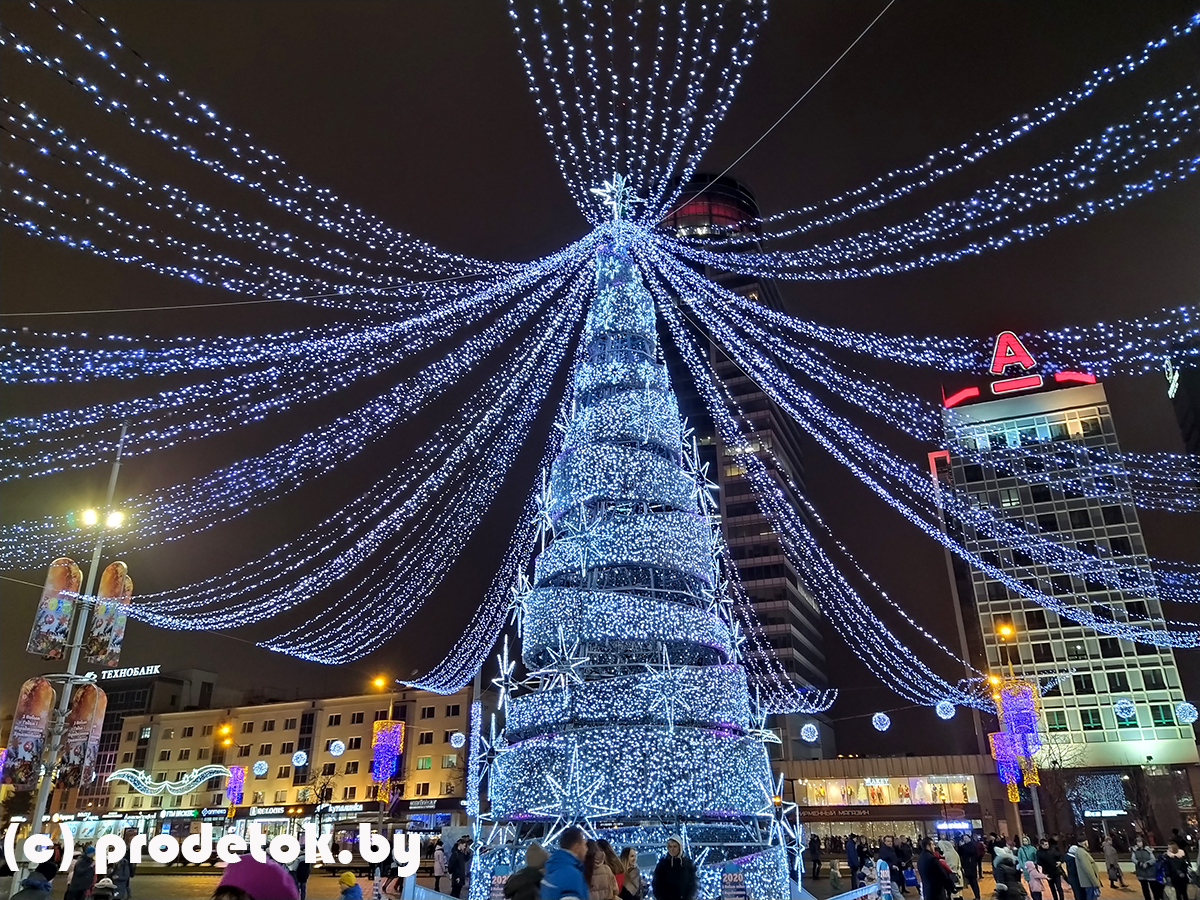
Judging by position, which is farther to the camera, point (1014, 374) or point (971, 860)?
point (1014, 374)

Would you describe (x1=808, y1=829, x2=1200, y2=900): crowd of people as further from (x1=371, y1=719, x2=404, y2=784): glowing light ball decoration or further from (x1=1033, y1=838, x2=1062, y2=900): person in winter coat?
(x1=371, y1=719, x2=404, y2=784): glowing light ball decoration

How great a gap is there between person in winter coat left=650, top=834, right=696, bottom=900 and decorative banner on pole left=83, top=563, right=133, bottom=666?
49.0 ft

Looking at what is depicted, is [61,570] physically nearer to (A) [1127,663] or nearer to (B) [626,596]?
(B) [626,596]

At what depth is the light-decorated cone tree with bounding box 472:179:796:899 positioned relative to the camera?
1124 centimetres

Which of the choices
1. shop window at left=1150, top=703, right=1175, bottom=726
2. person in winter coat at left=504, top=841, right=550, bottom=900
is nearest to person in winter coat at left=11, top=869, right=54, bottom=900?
person in winter coat at left=504, top=841, right=550, bottom=900

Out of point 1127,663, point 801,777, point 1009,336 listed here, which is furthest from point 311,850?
point 1009,336

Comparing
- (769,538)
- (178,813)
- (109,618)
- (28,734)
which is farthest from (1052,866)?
(769,538)

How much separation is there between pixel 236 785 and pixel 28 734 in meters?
37.1

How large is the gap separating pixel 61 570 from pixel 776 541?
6077 cm

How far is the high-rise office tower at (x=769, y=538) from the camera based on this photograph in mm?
68062

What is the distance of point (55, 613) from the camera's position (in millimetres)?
16734

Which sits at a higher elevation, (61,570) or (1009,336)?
(1009,336)

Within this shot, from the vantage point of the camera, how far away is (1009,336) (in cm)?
5844

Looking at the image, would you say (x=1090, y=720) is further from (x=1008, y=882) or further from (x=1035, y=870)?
(x=1008, y=882)
